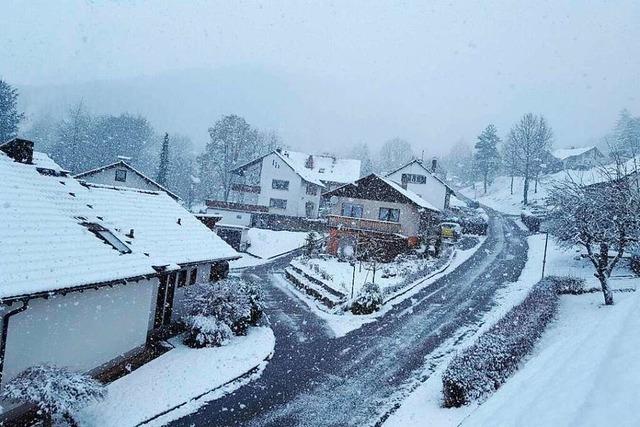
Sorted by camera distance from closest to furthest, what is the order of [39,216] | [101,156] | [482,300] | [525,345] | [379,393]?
[39,216] < [379,393] < [525,345] < [482,300] < [101,156]

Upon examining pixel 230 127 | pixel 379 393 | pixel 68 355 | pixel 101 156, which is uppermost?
pixel 230 127

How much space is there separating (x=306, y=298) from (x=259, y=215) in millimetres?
27352

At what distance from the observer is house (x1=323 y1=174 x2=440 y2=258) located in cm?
4003

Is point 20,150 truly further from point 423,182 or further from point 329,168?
point 329,168

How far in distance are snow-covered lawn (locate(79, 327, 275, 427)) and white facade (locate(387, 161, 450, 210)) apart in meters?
41.7

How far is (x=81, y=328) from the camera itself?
13008mm

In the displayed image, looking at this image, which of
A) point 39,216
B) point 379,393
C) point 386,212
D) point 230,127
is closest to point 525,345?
point 379,393

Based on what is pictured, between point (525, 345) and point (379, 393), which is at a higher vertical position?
point (525, 345)

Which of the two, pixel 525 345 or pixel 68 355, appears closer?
pixel 68 355

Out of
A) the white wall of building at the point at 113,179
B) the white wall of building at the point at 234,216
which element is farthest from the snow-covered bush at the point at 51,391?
the white wall of building at the point at 234,216

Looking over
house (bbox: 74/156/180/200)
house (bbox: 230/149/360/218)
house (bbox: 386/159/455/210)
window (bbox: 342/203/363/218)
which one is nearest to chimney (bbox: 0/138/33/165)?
house (bbox: 74/156/180/200)

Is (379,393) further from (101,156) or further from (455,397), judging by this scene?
(101,156)

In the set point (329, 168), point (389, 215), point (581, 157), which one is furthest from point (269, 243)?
point (581, 157)

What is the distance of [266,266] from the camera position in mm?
40562
